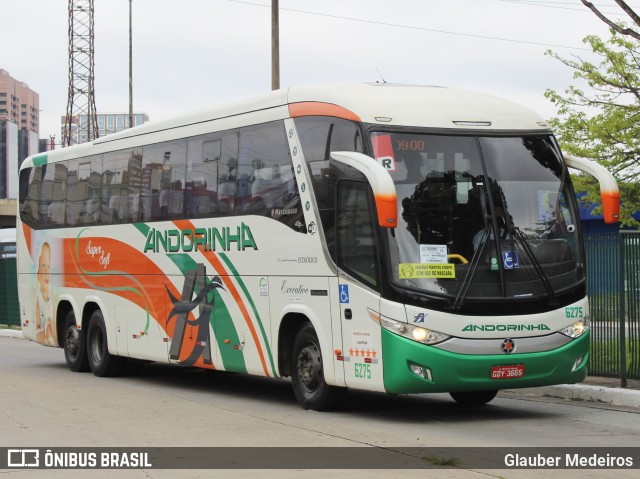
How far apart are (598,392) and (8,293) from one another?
2529 centimetres

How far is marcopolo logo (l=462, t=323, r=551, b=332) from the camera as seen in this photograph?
1198 centimetres

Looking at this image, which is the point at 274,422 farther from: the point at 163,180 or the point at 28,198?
the point at 28,198

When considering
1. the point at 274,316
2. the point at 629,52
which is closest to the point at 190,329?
the point at 274,316

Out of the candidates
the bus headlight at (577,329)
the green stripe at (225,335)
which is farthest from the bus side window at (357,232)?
the green stripe at (225,335)

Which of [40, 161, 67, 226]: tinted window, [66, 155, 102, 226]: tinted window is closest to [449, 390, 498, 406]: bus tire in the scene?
[66, 155, 102, 226]: tinted window

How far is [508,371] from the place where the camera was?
1213 centimetres

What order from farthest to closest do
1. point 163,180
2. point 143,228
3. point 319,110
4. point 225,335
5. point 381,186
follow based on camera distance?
point 143,228 → point 163,180 → point 225,335 → point 319,110 → point 381,186

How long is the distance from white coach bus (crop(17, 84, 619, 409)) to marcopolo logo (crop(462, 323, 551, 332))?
17 millimetres

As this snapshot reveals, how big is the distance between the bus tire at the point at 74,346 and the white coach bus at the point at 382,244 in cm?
400

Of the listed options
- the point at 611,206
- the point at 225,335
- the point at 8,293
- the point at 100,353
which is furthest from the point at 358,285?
the point at 8,293

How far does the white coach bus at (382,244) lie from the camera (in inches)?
473

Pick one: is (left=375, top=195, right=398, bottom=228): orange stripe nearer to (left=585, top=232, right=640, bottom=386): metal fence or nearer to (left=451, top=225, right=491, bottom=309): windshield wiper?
(left=451, top=225, right=491, bottom=309): windshield wiper

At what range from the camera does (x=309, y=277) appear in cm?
1328

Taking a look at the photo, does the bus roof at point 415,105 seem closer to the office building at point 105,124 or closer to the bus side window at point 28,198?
the bus side window at point 28,198
